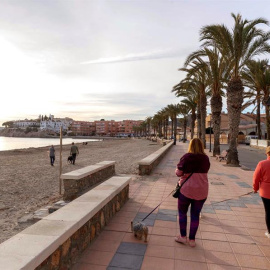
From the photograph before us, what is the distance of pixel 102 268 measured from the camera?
316cm

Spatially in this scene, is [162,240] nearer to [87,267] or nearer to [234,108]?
[87,267]

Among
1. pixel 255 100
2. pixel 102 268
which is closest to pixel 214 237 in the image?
pixel 102 268

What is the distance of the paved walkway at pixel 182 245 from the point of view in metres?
3.31

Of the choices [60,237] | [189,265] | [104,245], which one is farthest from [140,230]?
[60,237]

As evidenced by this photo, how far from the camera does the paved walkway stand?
3306 mm

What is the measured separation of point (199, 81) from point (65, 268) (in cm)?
2188

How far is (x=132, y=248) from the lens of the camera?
3.71 meters

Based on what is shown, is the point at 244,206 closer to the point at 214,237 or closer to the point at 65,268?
the point at 214,237

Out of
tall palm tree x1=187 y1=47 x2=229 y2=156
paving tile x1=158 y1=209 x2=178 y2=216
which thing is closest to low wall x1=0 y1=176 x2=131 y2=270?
paving tile x1=158 y1=209 x2=178 y2=216

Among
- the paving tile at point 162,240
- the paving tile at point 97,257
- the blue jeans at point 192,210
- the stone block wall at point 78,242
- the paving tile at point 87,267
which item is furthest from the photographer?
the paving tile at point 162,240

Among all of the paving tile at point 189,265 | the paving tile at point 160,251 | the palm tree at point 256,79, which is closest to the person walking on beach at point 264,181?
the paving tile at point 189,265

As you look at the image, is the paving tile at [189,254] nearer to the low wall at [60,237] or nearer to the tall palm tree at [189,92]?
the low wall at [60,237]

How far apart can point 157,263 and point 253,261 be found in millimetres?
1281

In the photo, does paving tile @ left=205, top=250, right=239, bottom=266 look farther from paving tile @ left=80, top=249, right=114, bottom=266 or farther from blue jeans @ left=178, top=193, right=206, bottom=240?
paving tile @ left=80, top=249, right=114, bottom=266
